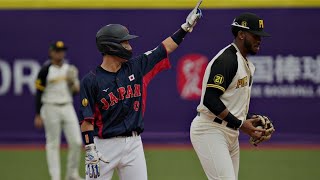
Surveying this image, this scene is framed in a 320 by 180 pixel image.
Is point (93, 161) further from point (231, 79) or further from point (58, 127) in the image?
point (58, 127)

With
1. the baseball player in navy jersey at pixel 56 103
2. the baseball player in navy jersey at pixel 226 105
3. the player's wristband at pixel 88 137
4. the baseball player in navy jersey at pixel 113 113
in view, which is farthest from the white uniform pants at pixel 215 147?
the baseball player in navy jersey at pixel 56 103

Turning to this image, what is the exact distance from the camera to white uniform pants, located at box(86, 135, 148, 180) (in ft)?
21.1

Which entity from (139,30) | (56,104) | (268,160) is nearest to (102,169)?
(56,104)

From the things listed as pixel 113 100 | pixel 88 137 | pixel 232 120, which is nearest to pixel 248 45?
pixel 232 120

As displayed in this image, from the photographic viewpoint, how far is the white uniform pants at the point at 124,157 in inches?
253

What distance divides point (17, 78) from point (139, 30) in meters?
2.42

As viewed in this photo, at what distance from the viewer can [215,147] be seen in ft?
21.7

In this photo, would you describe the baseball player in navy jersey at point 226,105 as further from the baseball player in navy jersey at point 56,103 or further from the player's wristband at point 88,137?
the baseball player in navy jersey at point 56,103

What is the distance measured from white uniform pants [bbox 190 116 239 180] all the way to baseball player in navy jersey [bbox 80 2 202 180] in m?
0.58

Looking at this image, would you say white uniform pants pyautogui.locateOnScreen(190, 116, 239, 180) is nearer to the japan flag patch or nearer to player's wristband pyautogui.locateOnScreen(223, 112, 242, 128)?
player's wristband pyautogui.locateOnScreen(223, 112, 242, 128)

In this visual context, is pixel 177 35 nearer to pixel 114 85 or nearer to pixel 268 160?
pixel 114 85

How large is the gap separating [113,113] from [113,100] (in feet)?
0.39

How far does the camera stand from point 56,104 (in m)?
11.2

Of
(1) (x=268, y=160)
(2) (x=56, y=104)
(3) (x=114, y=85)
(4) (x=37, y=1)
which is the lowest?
(1) (x=268, y=160)
